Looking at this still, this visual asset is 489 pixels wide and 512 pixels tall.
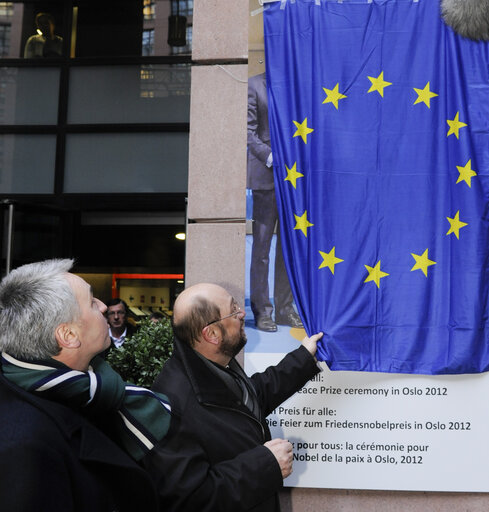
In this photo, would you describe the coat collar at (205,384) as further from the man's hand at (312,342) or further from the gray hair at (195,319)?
the man's hand at (312,342)

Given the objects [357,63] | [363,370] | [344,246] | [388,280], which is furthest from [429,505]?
[357,63]

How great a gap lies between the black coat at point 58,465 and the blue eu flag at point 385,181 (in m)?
1.88

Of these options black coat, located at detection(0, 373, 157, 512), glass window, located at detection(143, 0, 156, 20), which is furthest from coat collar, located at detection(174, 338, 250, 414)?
glass window, located at detection(143, 0, 156, 20)

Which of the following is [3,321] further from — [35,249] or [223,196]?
[35,249]

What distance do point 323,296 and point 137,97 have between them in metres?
4.99

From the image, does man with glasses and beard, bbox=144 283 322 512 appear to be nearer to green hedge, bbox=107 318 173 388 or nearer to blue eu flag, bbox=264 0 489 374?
blue eu flag, bbox=264 0 489 374

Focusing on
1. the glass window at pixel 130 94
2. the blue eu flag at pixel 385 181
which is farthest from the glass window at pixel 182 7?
the blue eu flag at pixel 385 181

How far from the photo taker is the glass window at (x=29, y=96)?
7902 millimetres

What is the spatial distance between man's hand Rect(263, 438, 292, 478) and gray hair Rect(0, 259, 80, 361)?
1.03m

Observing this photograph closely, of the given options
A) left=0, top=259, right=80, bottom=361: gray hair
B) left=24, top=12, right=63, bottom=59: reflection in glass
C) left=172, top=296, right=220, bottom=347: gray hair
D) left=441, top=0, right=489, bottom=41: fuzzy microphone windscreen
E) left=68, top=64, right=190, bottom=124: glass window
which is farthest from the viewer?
left=24, top=12, right=63, bottom=59: reflection in glass

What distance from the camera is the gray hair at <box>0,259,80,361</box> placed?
2.00 meters

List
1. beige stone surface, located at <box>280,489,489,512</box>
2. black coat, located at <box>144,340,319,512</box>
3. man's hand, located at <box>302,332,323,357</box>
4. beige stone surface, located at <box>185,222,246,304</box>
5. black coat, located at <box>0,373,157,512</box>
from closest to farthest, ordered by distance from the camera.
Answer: black coat, located at <box>0,373,157,512</box> → black coat, located at <box>144,340,319,512</box> → man's hand, located at <box>302,332,323,357</box> → beige stone surface, located at <box>280,489,489,512</box> → beige stone surface, located at <box>185,222,246,304</box>

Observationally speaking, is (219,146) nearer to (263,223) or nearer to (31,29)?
(263,223)

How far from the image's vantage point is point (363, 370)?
3.68 m
